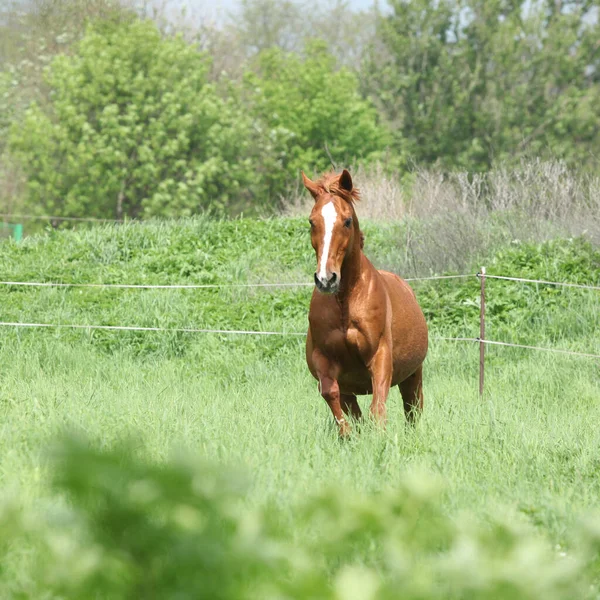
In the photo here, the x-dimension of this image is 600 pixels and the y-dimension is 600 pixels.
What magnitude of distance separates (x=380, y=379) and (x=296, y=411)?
138 centimetres

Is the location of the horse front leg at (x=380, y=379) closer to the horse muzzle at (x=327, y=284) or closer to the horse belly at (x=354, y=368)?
the horse belly at (x=354, y=368)

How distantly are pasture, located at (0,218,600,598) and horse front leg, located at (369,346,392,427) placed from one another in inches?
7.7

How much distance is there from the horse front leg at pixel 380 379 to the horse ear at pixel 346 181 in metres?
1.05

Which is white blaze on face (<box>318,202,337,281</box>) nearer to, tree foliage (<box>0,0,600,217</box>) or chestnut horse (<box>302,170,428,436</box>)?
chestnut horse (<box>302,170,428,436</box>)

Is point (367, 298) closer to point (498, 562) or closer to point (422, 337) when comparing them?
point (422, 337)

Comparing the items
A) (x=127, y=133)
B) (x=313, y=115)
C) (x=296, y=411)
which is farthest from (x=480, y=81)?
(x=296, y=411)

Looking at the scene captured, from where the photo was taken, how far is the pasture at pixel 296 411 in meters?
1.73

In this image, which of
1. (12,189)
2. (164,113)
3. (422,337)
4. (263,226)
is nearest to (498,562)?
(422,337)

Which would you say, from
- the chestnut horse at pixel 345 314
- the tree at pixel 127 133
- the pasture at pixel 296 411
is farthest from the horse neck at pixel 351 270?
the tree at pixel 127 133

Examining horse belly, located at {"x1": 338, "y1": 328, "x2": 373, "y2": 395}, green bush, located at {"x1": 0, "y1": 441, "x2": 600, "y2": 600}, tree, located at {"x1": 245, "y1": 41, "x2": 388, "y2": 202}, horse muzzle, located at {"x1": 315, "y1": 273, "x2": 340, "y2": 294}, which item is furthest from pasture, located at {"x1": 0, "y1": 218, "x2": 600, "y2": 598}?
tree, located at {"x1": 245, "y1": 41, "x2": 388, "y2": 202}

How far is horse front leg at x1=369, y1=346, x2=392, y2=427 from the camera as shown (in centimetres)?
602

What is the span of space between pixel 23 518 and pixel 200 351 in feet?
30.8

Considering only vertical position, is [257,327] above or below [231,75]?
below

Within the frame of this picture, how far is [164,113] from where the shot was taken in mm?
32125
